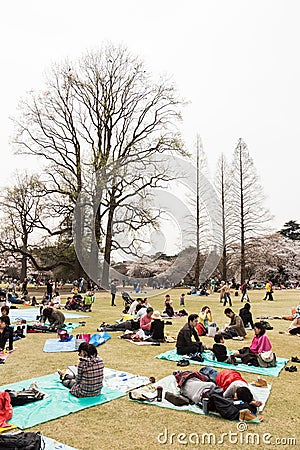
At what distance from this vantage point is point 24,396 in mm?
5672

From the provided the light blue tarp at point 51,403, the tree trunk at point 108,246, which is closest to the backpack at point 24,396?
the light blue tarp at point 51,403

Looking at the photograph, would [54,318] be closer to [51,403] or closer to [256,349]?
[256,349]

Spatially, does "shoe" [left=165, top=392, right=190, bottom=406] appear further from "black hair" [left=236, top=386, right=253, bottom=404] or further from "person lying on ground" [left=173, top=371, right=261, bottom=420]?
"black hair" [left=236, top=386, right=253, bottom=404]

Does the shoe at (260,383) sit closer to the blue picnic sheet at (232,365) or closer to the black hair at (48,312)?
the blue picnic sheet at (232,365)

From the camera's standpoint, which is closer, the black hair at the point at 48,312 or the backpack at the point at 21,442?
the backpack at the point at 21,442

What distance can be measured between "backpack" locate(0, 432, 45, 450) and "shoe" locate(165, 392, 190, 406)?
211cm

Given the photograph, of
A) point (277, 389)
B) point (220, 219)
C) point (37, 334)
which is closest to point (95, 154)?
point (220, 219)

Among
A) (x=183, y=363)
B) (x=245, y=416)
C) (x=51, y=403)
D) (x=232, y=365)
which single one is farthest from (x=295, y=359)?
(x=51, y=403)

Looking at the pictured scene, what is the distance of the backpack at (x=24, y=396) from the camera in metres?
5.57

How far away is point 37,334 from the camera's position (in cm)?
1170

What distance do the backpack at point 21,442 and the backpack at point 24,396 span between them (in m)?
1.54

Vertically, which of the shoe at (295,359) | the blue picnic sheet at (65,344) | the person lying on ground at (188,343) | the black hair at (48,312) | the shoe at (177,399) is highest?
the black hair at (48,312)

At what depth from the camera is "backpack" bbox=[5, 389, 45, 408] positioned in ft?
18.3

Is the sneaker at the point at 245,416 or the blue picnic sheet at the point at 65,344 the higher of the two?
the blue picnic sheet at the point at 65,344
